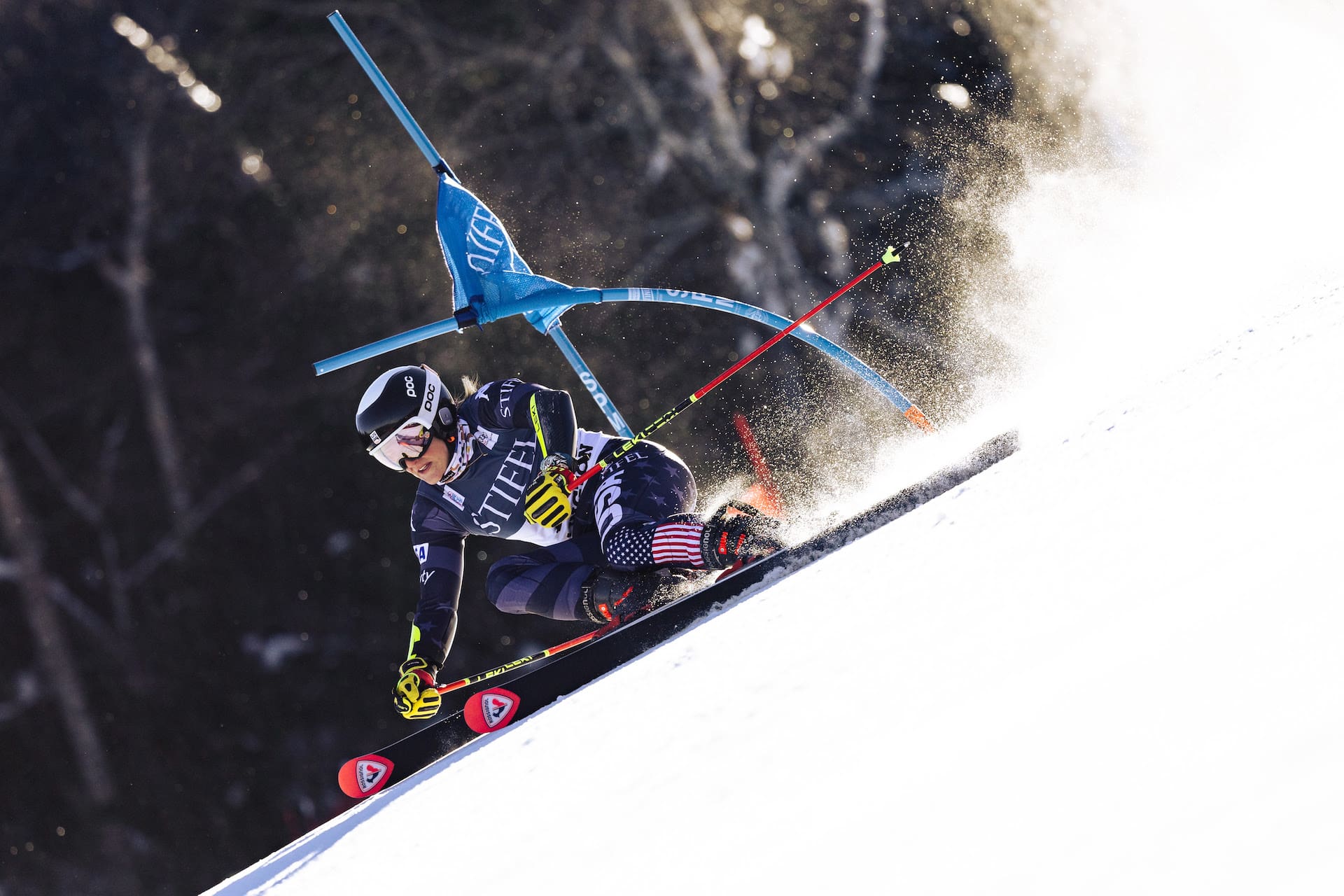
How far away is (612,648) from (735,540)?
0.56 m

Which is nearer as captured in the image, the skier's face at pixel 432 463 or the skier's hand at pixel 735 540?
the skier's hand at pixel 735 540

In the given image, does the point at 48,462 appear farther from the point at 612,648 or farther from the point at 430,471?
the point at 612,648

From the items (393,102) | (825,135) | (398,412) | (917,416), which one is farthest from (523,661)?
(825,135)

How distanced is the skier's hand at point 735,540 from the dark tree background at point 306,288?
5.05 metres

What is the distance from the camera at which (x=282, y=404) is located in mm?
8977

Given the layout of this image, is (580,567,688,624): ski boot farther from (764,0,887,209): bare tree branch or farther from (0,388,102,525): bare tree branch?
(0,388,102,525): bare tree branch

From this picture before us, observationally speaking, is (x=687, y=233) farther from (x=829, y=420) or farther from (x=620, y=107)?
(x=829, y=420)

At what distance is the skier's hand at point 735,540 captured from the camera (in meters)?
3.23

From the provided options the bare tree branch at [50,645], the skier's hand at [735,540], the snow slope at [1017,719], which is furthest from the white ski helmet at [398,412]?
the bare tree branch at [50,645]

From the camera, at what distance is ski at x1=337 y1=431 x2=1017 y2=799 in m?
2.95

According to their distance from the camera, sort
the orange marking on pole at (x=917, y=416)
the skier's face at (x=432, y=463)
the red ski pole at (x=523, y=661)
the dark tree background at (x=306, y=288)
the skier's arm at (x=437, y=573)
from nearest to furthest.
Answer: the skier's face at (x=432, y=463) → the red ski pole at (x=523, y=661) → the skier's arm at (x=437, y=573) → the orange marking on pole at (x=917, y=416) → the dark tree background at (x=306, y=288)

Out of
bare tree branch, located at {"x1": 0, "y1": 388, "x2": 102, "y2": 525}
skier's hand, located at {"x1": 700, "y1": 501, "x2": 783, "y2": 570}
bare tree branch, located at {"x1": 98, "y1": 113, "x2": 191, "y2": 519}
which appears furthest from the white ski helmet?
bare tree branch, located at {"x1": 0, "y1": 388, "x2": 102, "y2": 525}

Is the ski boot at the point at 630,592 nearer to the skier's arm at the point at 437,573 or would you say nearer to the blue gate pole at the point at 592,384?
the skier's arm at the point at 437,573

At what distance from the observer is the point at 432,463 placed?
137 inches
